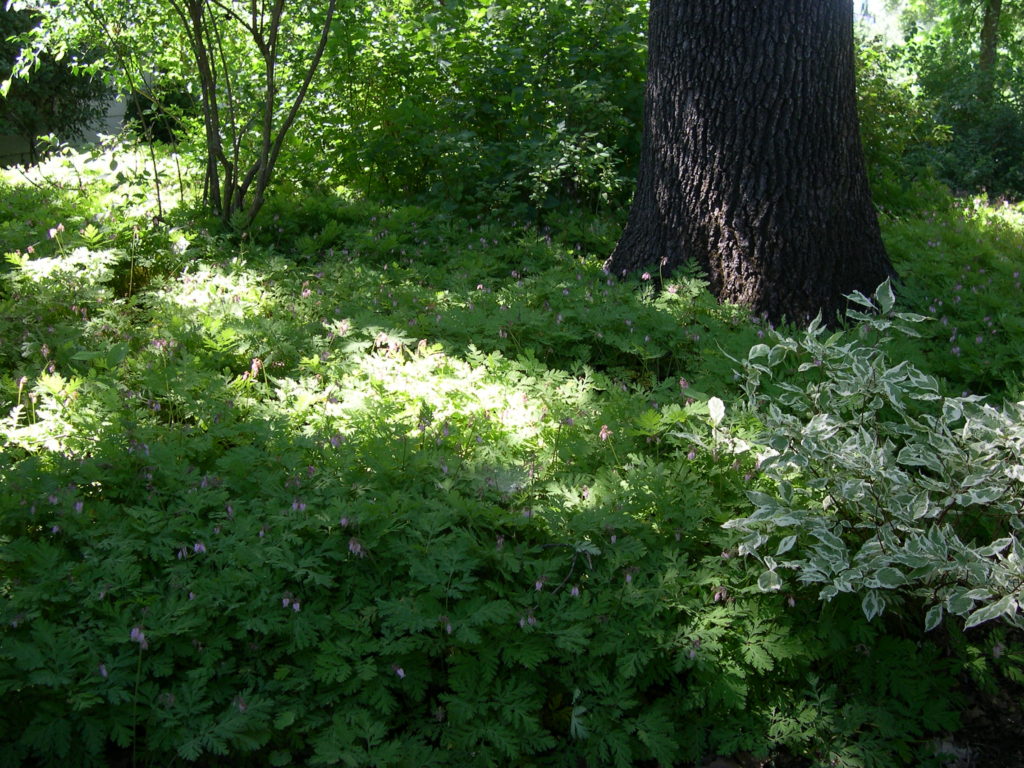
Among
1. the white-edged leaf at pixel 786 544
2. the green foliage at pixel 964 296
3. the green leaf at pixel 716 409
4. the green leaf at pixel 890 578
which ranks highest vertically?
the green foliage at pixel 964 296

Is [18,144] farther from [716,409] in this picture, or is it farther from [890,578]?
[890,578]

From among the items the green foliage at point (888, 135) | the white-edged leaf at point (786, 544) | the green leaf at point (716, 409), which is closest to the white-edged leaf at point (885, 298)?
the green leaf at point (716, 409)

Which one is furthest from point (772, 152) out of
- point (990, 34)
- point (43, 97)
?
point (990, 34)

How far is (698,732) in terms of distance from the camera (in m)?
2.49

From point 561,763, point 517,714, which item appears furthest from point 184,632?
point 561,763

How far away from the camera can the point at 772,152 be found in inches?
180

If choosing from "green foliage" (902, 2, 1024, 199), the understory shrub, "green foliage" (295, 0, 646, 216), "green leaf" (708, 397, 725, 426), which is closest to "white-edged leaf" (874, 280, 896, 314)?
the understory shrub

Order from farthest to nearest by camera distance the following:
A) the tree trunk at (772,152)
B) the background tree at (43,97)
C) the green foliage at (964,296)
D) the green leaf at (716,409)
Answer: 1. the background tree at (43,97)
2. the tree trunk at (772,152)
3. the green foliage at (964,296)
4. the green leaf at (716,409)

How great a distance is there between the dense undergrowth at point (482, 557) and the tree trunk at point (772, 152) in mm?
774

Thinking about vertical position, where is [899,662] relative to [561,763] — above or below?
above

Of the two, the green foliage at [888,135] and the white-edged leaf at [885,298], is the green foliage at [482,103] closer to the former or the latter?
the green foliage at [888,135]

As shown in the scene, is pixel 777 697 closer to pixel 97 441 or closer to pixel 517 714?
pixel 517 714

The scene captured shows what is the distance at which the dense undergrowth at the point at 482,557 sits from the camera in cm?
230

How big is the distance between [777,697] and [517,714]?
831 mm
